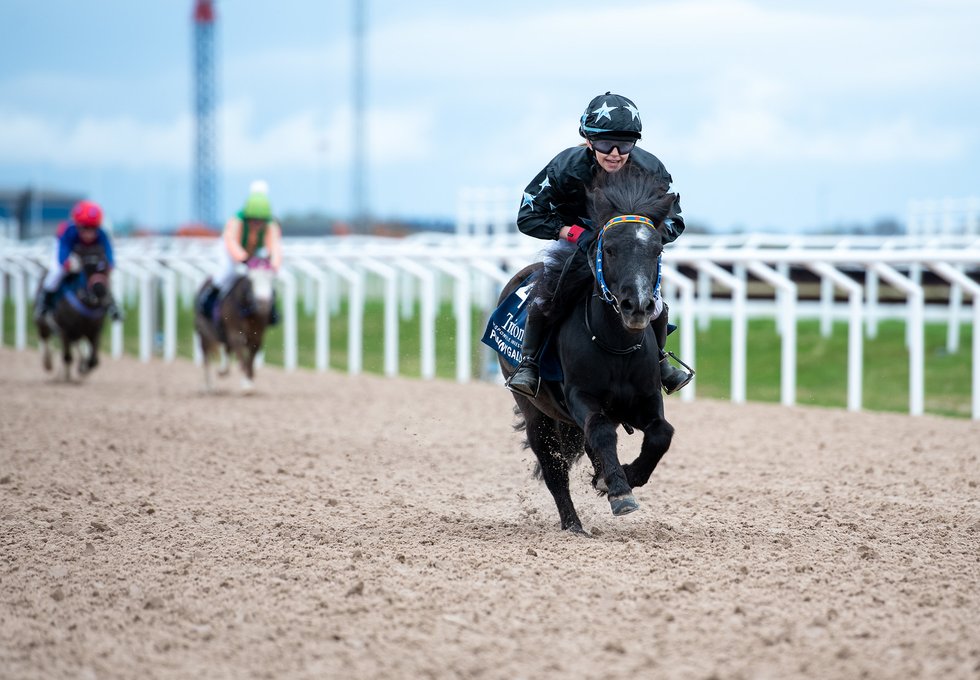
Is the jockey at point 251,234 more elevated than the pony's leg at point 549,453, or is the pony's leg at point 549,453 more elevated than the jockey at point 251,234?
the jockey at point 251,234

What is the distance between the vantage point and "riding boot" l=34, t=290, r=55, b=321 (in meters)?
13.9

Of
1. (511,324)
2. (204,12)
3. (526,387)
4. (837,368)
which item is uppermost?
(204,12)

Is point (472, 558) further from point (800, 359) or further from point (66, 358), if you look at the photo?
point (800, 359)

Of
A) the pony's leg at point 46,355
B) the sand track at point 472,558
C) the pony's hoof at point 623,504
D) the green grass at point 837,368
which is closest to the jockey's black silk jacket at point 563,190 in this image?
the pony's hoof at point 623,504

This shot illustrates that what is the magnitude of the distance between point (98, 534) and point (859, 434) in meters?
5.49

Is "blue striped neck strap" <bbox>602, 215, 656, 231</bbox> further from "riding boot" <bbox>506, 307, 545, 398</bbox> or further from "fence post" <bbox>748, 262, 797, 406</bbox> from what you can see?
"fence post" <bbox>748, 262, 797, 406</bbox>

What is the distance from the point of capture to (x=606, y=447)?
522 cm

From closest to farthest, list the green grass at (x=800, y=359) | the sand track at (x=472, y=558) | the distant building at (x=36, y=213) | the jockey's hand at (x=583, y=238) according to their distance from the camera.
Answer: the sand track at (x=472, y=558), the jockey's hand at (x=583, y=238), the green grass at (x=800, y=359), the distant building at (x=36, y=213)

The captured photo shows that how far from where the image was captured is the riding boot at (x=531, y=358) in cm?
561

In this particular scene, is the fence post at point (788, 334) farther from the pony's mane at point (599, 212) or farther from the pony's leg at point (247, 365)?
the pony's mane at point (599, 212)

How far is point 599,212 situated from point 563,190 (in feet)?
1.72

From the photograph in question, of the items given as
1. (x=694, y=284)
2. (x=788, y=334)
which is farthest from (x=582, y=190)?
(x=694, y=284)

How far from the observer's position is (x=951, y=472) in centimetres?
746

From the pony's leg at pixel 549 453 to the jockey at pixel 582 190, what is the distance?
0.27 meters
